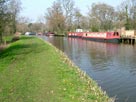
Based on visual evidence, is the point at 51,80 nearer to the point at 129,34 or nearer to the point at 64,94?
the point at 64,94

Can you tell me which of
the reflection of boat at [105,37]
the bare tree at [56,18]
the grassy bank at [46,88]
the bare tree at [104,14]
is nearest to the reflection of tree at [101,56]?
the grassy bank at [46,88]

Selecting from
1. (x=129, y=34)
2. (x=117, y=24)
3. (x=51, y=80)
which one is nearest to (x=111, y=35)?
(x=129, y=34)

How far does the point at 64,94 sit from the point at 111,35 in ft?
169

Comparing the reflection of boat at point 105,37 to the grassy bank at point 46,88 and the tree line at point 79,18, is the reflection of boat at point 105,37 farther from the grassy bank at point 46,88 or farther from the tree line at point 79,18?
the grassy bank at point 46,88

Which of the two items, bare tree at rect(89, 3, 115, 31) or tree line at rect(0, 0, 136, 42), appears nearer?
tree line at rect(0, 0, 136, 42)

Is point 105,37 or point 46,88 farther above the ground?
point 105,37

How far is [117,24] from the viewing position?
8606 centimetres

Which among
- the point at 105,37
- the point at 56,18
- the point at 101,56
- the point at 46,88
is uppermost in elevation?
the point at 56,18

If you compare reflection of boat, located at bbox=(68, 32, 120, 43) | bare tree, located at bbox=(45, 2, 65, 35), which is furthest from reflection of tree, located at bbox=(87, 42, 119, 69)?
bare tree, located at bbox=(45, 2, 65, 35)

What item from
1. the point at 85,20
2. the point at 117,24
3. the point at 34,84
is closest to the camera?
the point at 34,84

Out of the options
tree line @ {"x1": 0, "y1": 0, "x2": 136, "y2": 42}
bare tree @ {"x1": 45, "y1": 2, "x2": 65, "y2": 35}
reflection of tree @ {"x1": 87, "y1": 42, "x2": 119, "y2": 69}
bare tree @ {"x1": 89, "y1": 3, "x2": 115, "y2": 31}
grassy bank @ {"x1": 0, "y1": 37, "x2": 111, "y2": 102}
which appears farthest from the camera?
bare tree @ {"x1": 45, "y1": 2, "x2": 65, "y2": 35}

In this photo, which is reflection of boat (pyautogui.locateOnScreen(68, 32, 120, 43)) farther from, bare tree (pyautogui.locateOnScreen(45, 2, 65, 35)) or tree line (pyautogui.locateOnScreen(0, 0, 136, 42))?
bare tree (pyautogui.locateOnScreen(45, 2, 65, 35))

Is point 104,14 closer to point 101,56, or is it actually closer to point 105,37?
point 105,37

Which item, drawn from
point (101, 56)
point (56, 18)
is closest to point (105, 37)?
point (101, 56)
